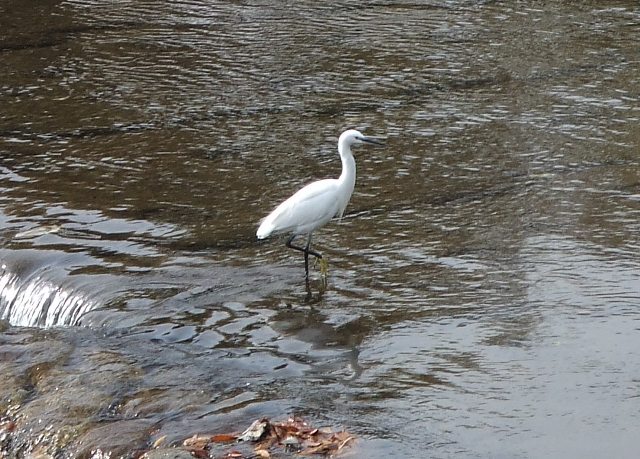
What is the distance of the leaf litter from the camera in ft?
17.7

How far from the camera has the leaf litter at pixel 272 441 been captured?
5391 millimetres

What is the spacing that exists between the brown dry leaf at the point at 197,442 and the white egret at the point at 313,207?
7.05ft

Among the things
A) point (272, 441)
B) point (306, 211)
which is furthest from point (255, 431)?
point (306, 211)

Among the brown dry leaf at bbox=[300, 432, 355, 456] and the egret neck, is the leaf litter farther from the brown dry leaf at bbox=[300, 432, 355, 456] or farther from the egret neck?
the egret neck

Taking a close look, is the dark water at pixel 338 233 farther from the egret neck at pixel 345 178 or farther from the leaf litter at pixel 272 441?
the egret neck at pixel 345 178

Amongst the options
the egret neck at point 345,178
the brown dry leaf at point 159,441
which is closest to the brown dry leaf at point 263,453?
the brown dry leaf at point 159,441

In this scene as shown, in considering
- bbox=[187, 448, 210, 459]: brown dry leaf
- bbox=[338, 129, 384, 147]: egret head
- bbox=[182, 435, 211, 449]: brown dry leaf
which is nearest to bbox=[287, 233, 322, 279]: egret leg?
bbox=[338, 129, 384, 147]: egret head

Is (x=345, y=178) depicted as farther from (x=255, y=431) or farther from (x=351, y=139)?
(x=255, y=431)

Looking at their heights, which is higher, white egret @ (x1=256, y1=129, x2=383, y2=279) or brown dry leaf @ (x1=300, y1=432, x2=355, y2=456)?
white egret @ (x1=256, y1=129, x2=383, y2=279)

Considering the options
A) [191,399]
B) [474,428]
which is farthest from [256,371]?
[474,428]

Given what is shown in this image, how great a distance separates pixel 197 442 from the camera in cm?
553

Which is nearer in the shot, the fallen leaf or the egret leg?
the fallen leaf

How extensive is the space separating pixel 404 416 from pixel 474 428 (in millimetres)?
339

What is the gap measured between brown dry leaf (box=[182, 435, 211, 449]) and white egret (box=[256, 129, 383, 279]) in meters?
2.15
